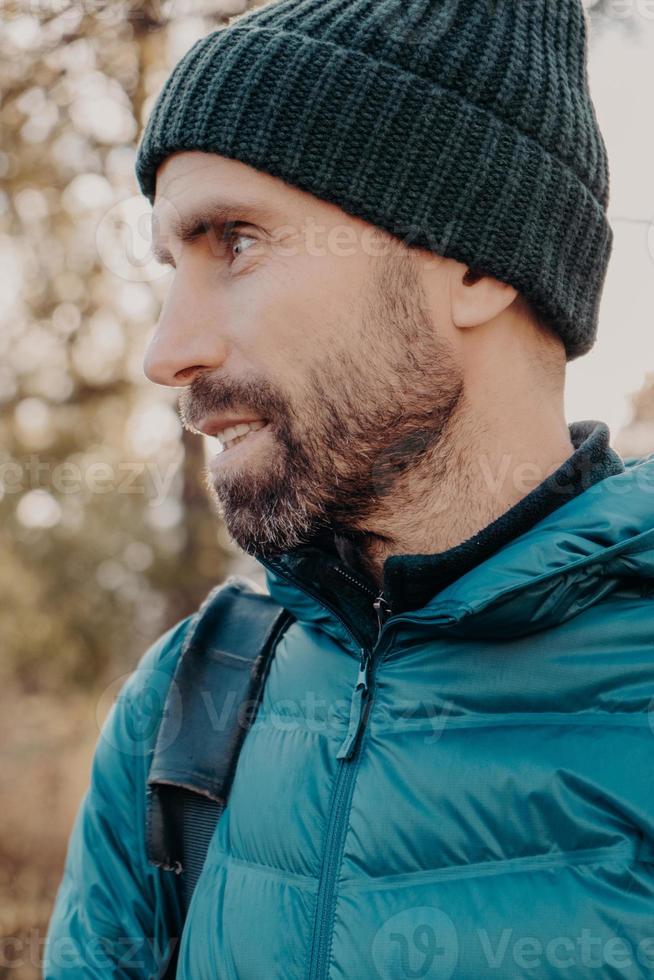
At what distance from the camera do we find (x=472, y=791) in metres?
1.47

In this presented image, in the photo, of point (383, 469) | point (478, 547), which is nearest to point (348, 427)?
point (383, 469)

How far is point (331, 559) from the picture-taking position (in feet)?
5.90

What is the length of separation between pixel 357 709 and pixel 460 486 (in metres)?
0.51

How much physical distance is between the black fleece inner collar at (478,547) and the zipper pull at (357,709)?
135 mm

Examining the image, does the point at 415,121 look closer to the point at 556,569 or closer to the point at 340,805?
→ the point at 556,569

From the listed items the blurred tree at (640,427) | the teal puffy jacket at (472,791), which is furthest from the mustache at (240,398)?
the blurred tree at (640,427)

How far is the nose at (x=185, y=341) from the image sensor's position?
5.91 ft

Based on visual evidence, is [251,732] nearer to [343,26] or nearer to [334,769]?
[334,769]

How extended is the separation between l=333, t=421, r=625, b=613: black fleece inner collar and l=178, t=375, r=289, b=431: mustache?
1.13ft

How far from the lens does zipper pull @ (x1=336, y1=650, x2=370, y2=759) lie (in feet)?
5.10

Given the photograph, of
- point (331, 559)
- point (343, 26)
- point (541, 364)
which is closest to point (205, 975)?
point (331, 559)

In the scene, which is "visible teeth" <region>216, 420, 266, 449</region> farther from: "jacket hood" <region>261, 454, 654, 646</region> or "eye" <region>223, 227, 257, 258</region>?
"jacket hood" <region>261, 454, 654, 646</region>

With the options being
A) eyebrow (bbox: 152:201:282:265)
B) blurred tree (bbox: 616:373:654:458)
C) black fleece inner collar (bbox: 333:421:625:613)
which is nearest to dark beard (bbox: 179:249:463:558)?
black fleece inner collar (bbox: 333:421:625:613)

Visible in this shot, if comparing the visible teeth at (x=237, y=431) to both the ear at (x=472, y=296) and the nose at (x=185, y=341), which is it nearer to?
the nose at (x=185, y=341)
